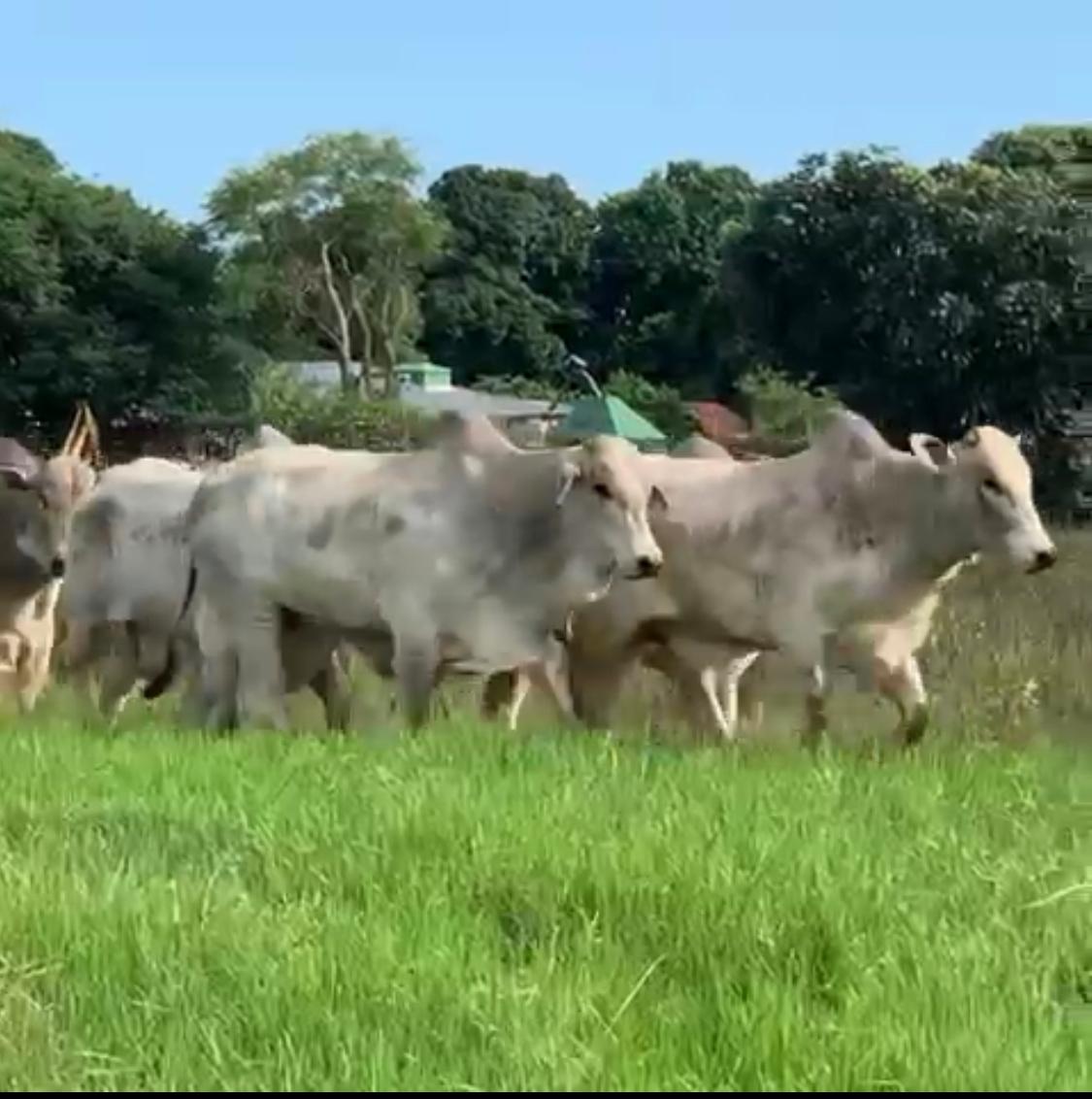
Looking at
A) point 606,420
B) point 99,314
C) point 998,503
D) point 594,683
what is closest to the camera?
point 998,503

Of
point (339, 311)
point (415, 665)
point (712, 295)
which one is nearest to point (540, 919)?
point (415, 665)

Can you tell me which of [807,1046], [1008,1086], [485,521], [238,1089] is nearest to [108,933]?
[238,1089]

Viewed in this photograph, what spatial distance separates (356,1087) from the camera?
122 inches

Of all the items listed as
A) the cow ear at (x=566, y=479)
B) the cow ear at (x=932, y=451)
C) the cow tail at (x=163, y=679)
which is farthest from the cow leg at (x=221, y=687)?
the cow ear at (x=932, y=451)

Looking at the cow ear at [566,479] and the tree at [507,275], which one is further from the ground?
the tree at [507,275]

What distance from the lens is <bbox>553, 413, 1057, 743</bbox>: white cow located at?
25.9 feet

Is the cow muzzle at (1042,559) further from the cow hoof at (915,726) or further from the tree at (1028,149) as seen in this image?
the tree at (1028,149)

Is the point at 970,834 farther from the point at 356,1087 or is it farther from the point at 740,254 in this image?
the point at 740,254

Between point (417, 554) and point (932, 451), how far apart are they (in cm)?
190

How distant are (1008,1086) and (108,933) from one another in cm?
152

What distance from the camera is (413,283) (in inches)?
1641

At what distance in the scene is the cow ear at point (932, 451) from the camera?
8.09 meters

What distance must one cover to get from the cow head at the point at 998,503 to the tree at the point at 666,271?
117ft

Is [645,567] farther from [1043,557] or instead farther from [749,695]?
[749,695]
